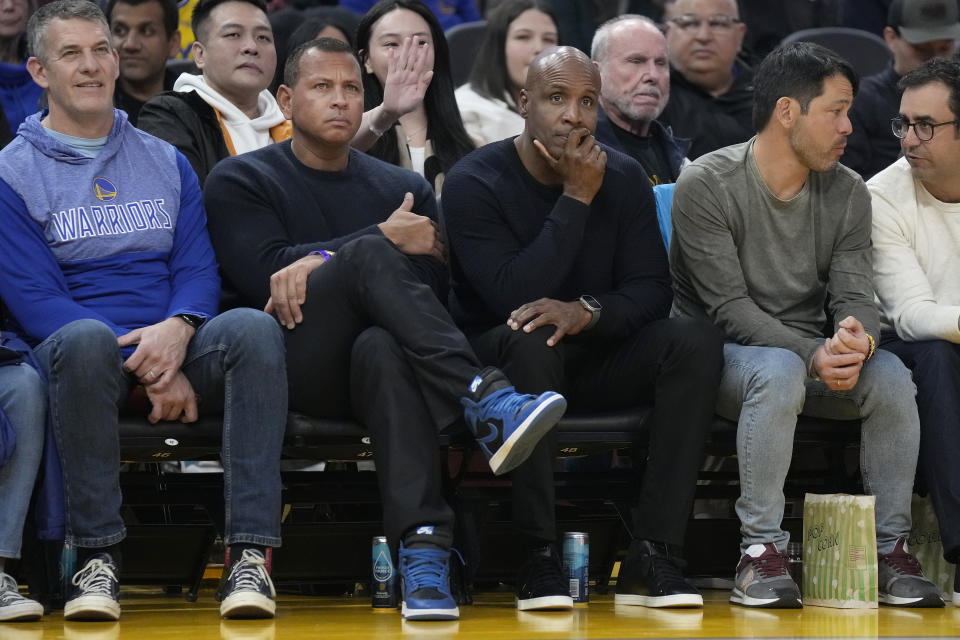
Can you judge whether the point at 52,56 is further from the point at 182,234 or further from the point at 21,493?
the point at 21,493

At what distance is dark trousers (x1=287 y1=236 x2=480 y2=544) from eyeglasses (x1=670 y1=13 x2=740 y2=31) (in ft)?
8.93

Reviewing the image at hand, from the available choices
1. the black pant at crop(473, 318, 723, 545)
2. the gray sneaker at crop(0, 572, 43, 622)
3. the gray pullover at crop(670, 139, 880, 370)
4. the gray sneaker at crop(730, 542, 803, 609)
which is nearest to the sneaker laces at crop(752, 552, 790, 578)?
the gray sneaker at crop(730, 542, 803, 609)

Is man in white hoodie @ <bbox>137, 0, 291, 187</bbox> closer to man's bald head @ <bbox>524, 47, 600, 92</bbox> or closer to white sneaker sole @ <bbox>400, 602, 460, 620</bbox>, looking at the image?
man's bald head @ <bbox>524, 47, 600, 92</bbox>

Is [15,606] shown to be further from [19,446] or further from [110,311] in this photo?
[110,311]

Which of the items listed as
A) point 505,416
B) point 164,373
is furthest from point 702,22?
point 164,373

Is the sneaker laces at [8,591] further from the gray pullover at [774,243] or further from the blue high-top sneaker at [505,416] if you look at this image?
the gray pullover at [774,243]

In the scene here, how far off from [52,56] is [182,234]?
57 cm

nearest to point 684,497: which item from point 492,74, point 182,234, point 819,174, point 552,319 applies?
point 552,319

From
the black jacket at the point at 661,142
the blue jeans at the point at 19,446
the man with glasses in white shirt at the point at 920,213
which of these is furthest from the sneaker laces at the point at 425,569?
the black jacket at the point at 661,142

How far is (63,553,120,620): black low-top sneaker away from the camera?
126 inches

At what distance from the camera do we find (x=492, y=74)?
545 centimetres

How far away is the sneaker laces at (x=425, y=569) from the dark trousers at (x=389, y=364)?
6 centimetres

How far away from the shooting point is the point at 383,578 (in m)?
3.55

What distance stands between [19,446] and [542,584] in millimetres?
1265
